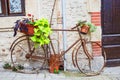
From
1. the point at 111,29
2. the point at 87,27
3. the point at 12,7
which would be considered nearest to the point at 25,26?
the point at 12,7

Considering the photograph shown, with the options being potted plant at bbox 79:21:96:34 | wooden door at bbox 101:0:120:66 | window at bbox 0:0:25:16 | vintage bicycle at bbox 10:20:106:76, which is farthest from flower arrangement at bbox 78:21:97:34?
window at bbox 0:0:25:16

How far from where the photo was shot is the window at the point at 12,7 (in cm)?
680

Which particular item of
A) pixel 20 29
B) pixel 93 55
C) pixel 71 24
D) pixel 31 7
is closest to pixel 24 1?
pixel 31 7

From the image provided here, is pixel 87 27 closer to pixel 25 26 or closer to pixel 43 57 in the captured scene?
pixel 43 57

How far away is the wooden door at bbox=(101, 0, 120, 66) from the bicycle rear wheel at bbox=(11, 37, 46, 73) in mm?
1621

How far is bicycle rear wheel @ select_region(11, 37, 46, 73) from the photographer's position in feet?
22.2

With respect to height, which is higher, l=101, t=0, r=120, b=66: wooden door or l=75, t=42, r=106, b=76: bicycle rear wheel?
l=101, t=0, r=120, b=66: wooden door

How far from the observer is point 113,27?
710 centimetres

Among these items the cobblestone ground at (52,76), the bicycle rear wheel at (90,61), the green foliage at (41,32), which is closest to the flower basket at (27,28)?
the green foliage at (41,32)

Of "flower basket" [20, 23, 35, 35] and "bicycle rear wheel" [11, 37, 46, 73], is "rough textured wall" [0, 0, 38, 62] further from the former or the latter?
"flower basket" [20, 23, 35, 35]

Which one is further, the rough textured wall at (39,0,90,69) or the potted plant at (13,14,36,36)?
the rough textured wall at (39,0,90,69)

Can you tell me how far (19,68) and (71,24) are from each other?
5.29 feet

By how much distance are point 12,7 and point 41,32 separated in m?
1.11

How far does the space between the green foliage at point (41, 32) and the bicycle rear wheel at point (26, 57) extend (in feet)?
1.54
